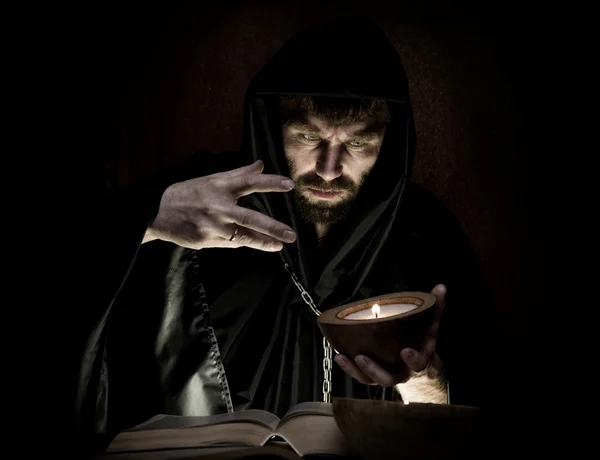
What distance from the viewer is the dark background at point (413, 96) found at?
2.54m

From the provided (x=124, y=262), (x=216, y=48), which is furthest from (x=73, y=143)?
(x=124, y=262)

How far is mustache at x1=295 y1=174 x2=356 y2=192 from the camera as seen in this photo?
78.6 inches

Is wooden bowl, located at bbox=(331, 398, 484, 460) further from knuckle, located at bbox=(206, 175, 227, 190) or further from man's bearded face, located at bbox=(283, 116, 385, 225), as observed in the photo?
man's bearded face, located at bbox=(283, 116, 385, 225)

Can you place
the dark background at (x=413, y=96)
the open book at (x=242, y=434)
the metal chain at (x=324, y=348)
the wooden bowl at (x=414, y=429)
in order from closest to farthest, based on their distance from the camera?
the wooden bowl at (x=414, y=429) → the open book at (x=242, y=434) → the metal chain at (x=324, y=348) → the dark background at (x=413, y=96)

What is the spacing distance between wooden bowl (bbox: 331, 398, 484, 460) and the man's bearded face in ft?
3.36

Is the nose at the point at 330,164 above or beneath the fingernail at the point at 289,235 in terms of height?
above

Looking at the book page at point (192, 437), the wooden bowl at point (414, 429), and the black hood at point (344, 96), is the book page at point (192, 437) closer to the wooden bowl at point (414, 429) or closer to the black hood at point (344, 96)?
the wooden bowl at point (414, 429)

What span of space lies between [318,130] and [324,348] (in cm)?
67

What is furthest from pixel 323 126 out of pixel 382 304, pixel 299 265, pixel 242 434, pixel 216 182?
pixel 242 434

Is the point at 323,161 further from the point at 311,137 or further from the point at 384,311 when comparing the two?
the point at 384,311

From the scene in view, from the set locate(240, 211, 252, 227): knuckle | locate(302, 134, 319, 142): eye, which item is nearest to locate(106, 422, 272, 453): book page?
locate(240, 211, 252, 227): knuckle

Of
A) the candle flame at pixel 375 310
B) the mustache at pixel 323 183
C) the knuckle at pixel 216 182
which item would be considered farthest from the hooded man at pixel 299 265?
the candle flame at pixel 375 310

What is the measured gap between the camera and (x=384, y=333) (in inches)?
49.3

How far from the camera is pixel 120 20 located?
8.33ft
